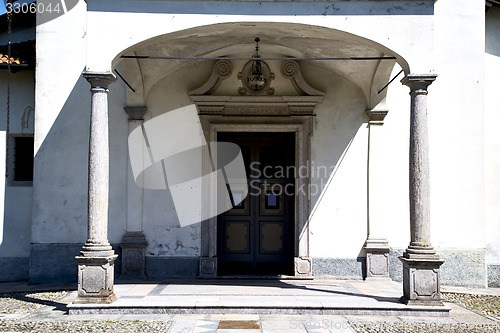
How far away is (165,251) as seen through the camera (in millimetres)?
9391

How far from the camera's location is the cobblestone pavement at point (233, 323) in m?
6.16

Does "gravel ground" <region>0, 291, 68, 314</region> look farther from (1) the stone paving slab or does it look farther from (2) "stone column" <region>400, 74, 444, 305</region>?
(2) "stone column" <region>400, 74, 444, 305</region>

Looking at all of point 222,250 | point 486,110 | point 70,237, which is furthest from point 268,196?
point 486,110

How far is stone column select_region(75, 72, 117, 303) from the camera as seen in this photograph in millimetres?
6898

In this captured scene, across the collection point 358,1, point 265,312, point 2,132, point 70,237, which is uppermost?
point 358,1

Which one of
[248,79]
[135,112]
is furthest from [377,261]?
[135,112]

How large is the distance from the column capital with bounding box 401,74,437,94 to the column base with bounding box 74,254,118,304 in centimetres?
480

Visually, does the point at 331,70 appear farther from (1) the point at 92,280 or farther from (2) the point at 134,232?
(1) the point at 92,280

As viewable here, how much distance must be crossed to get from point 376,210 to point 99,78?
530cm

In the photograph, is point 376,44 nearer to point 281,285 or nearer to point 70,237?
point 281,285

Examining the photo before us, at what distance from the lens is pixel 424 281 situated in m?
6.96

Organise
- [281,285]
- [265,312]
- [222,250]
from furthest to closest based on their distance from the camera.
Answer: [222,250] < [281,285] < [265,312]

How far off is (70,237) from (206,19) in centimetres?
462

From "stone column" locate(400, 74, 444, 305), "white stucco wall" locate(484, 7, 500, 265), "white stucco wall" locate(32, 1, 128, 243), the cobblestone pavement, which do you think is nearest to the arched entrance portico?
"stone column" locate(400, 74, 444, 305)
